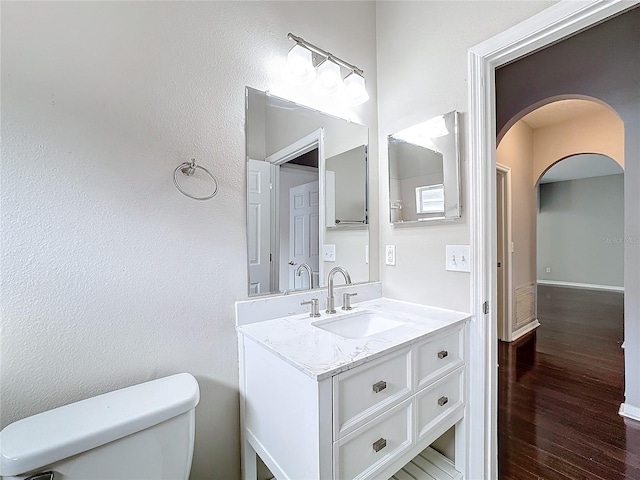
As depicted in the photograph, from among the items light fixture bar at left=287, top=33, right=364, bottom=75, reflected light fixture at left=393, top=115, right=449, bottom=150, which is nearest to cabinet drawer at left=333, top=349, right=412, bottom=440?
reflected light fixture at left=393, top=115, right=449, bottom=150

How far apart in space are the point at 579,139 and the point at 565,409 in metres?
3.17

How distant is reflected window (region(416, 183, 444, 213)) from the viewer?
1448 mm

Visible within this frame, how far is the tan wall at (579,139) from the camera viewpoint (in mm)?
3244

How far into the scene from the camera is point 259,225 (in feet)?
4.35

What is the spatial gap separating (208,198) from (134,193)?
25cm

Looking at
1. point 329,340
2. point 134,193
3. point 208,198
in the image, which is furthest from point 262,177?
point 329,340

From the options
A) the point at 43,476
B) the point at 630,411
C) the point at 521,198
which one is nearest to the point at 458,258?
the point at 43,476

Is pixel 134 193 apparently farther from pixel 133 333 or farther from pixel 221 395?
pixel 221 395

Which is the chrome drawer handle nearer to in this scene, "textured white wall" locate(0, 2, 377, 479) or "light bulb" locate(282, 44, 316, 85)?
"textured white wall" locate(0, 2, 377, 479)

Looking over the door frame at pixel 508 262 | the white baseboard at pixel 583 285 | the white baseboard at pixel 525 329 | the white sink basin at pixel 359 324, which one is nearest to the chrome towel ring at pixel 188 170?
the white sink basin at pixel 359 324

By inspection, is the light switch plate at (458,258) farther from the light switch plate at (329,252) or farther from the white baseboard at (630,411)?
the white baseboard at (630,411)

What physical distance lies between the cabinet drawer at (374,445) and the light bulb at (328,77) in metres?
1.46

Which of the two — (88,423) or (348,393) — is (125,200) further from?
(348,393)

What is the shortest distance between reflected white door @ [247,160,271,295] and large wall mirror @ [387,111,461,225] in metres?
0.74
